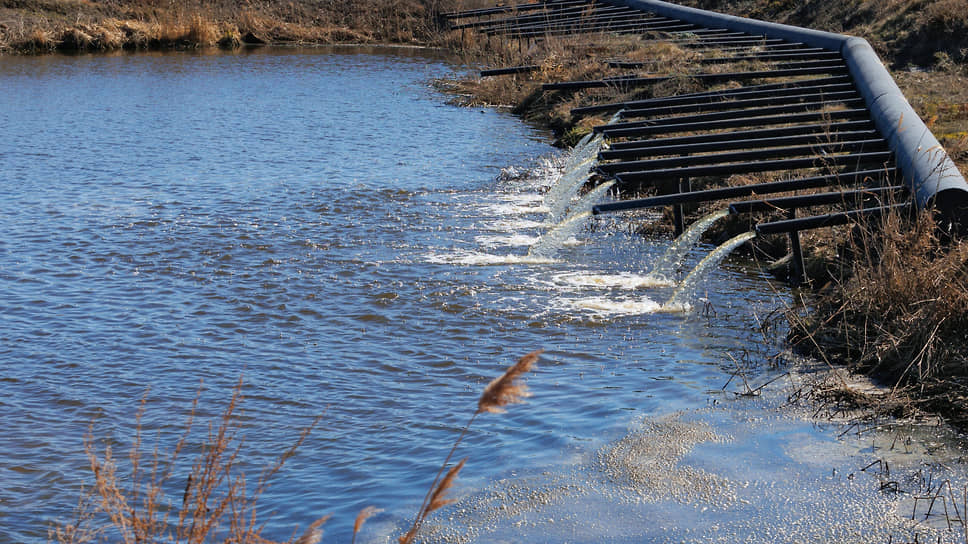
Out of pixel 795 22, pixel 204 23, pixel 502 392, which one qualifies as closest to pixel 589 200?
pixel 502 392

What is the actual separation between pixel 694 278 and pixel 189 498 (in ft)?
16.9

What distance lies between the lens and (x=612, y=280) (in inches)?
355

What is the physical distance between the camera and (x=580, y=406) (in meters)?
6.25

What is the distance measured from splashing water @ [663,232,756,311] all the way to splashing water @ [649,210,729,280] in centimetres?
46

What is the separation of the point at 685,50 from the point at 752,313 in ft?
35.6

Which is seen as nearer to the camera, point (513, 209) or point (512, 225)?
point (512, 225)

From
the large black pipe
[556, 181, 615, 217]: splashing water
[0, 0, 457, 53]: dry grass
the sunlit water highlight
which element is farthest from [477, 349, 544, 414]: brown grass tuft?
[0, 0, 457, 53]: dry grass

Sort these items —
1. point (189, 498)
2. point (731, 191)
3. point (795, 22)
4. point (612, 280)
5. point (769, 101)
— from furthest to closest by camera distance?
point (795, 22) → point (769, 101) → point (731, 191) → point (612, 280) → point (189, 498)

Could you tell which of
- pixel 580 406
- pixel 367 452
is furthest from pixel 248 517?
pixel 580 406

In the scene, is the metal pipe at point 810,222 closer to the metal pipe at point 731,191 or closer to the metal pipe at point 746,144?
the metal pipe at point 731,191

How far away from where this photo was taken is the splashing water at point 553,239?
9.80m

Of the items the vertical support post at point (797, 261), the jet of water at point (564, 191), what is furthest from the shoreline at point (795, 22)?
the jet of water at point (564, 191)

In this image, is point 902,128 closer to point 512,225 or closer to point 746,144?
point 746,144

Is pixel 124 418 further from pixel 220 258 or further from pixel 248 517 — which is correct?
pixel 220 258
